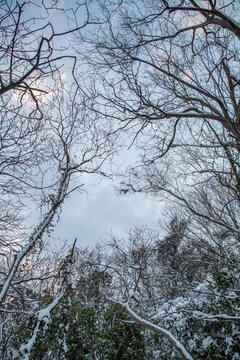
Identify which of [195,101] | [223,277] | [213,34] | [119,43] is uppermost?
[213,34]

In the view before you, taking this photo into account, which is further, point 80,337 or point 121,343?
point 80,337

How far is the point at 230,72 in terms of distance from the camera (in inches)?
162

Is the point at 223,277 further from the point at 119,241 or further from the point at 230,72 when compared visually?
the point at 119,241

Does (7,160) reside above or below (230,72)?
below

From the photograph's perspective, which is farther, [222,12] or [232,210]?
[232,210]

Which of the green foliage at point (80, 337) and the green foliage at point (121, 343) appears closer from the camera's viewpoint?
the green foliage at point (80, 337)

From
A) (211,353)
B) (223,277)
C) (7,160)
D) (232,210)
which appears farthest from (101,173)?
(211,353)

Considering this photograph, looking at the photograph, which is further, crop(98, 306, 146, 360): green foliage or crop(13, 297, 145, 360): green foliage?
crop(98, 306, 146, 360): green foliage

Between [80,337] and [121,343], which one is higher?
[121,343]

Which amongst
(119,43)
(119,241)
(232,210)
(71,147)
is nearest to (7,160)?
(71,147)

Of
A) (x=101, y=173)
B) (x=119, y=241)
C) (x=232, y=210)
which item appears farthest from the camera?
(x=119, y=241)

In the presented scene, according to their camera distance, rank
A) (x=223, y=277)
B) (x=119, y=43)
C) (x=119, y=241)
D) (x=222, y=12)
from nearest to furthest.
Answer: (x=222, y=12), (x=223, y=277), (x=119, y=43), (x=119, y=241)

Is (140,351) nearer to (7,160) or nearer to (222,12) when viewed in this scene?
(7,160)

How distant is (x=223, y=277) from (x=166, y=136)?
3420 millimetres
